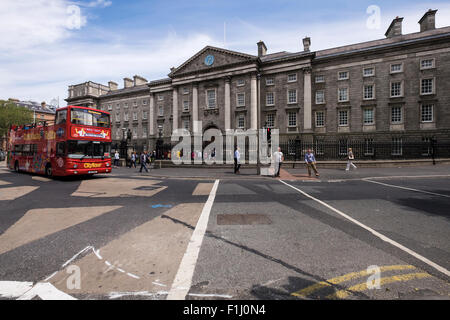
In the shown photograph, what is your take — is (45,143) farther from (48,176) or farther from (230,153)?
(230,153)

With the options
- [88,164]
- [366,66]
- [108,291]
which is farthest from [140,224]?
[366,66]

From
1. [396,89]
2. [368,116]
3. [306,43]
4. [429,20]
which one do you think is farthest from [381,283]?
[429,20]

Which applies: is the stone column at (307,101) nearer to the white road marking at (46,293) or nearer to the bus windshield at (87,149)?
the bus windshield at (87,149)

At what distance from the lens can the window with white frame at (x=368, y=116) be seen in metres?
27.8

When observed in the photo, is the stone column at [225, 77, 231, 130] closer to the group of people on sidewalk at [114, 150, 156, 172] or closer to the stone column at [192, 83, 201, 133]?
the stone column at [192, 83, 201, 133]

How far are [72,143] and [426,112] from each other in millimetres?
35865

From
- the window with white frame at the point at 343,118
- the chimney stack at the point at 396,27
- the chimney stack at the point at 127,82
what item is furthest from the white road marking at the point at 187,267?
the chimney stack at the point at 127,82

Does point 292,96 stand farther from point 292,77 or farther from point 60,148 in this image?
point 60,148

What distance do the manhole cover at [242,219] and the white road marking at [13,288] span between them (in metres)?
2.89

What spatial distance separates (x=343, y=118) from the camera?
29000 millimetres

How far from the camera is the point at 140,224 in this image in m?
4.36

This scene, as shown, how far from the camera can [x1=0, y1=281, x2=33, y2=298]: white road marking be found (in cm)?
212
